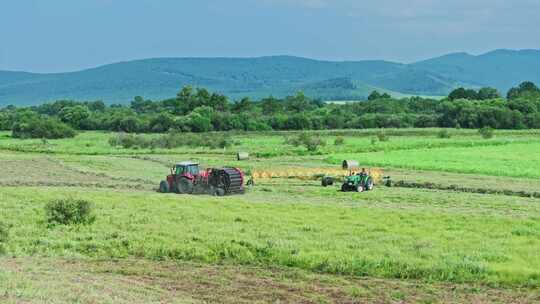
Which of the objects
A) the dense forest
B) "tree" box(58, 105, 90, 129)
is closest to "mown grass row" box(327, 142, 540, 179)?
the dense forest

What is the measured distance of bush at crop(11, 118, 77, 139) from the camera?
398 feet

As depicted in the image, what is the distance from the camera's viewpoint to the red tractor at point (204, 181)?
42906 millimetres

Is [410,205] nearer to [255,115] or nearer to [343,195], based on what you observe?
[343,195]

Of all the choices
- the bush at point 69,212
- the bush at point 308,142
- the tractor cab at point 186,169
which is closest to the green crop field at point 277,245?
the bush at point 69,212

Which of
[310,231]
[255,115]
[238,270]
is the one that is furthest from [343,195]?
[255,115]

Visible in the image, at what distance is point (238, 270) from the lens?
23.2 m

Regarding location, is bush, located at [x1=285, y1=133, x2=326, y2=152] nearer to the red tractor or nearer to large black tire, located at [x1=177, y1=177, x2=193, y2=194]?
the red tractor

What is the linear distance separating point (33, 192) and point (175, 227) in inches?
535

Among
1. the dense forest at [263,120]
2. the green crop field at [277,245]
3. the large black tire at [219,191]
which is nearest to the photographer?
the green crop field at [277,245]

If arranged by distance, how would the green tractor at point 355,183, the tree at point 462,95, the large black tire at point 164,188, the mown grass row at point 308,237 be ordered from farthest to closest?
the tree at point 462,95, the green tractor at point 355,183, the large black tire at point 164,188, the mown grass row at point 308,237

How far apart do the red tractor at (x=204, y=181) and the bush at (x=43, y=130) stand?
7986cm

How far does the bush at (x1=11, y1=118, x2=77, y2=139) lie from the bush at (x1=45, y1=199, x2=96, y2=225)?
92.9 meters

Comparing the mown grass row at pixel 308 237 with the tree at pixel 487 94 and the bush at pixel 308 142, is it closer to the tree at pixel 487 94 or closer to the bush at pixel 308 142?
the bush at pixel 308 142

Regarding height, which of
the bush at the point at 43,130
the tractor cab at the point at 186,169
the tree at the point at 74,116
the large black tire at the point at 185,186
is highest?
the tree at the point at 74,116
